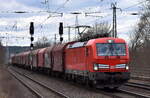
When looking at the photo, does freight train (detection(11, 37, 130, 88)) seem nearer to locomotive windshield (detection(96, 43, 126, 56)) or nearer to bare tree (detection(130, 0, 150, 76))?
locomotive windshield (detection(96, 43, 126, 56))

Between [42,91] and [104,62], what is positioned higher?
[104,62]

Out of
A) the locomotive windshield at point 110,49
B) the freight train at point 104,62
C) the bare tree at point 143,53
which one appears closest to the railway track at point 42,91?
the freight train at point 104,62

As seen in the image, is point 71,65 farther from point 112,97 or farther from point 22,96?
point 112,97

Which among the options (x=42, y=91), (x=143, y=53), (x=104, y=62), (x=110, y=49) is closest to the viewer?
(x=104, y=62)

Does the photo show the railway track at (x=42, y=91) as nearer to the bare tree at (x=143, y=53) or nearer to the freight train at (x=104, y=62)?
the freight train at (x=104, y=62)

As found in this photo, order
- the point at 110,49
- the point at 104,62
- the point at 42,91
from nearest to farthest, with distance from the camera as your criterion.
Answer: the point at 104,62
the point at 110,49
the point at 42,91

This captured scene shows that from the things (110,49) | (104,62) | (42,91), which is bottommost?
(42,91)

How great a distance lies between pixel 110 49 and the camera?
22.2m

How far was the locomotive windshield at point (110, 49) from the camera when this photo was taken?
865 inches

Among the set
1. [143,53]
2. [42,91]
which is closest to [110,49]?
[42,91]

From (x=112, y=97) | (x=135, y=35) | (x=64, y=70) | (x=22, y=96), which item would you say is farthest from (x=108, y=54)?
(x=135, y=35)

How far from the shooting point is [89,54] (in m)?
22.4

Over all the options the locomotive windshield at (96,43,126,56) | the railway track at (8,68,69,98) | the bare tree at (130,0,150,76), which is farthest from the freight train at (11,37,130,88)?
the bare tree at (130,0,150,76)

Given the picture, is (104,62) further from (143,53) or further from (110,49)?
(143,53)
